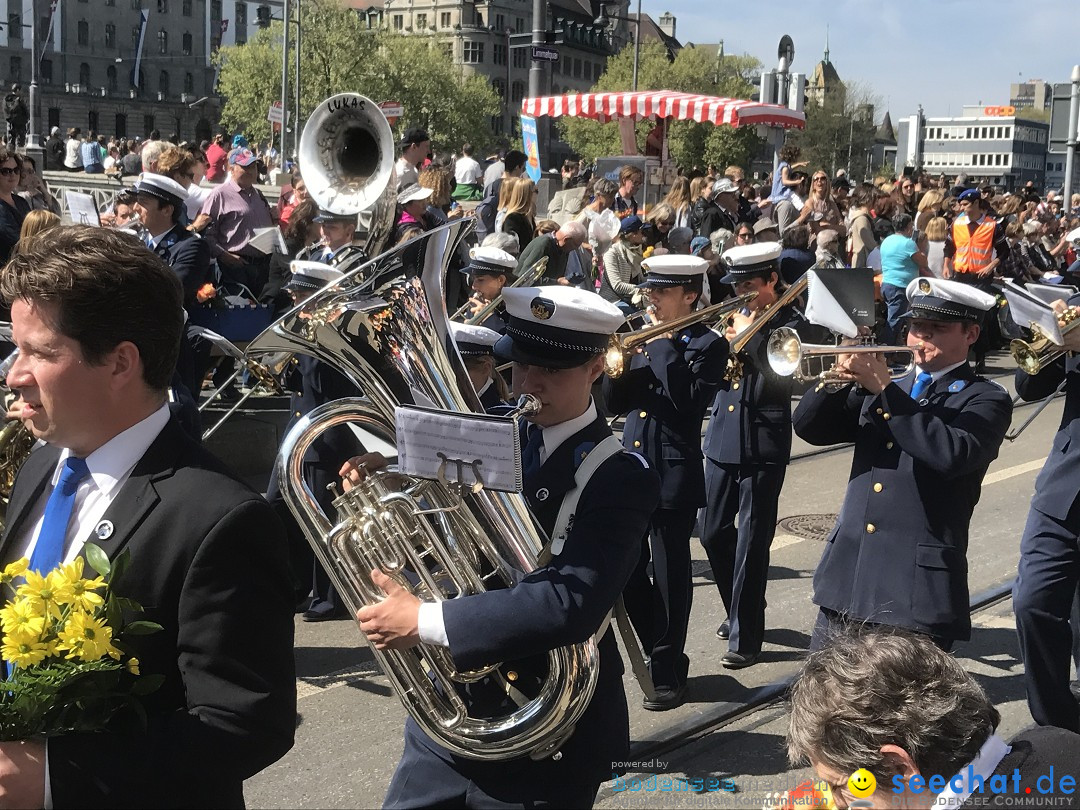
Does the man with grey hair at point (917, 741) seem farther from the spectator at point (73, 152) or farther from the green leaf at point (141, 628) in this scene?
the spectator at point (73, 152)

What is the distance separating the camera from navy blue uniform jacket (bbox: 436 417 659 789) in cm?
275

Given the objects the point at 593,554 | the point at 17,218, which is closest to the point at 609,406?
the point at 593,554

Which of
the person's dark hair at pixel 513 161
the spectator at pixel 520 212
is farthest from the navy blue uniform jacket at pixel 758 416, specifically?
the person's dark hair at pixel 513 161

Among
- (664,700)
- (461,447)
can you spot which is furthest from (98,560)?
(664,700)

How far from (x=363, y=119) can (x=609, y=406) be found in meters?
2.49

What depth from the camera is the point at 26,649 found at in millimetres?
2090

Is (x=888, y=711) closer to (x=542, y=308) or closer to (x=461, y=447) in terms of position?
(x=461, y=447)

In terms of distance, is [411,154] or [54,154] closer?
[411,154]

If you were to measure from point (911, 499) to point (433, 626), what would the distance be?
241cm

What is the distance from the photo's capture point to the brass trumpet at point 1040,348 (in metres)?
5.17

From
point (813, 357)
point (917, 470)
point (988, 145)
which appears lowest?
point (917, 470)

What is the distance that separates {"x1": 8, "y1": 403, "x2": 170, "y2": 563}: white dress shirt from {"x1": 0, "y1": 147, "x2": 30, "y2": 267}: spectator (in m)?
7.40

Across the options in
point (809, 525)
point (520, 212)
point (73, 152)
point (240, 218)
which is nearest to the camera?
point (809, 525)

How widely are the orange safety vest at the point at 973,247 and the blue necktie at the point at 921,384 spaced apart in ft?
37.3
